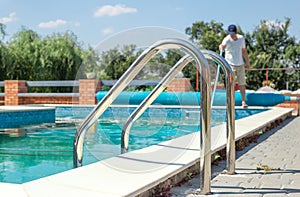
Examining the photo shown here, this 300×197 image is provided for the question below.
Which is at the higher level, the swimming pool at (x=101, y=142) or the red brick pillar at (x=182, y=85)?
the red brick pillar at (x=182, y=85)

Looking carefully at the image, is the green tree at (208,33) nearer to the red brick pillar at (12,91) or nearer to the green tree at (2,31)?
the green tree at (2,31)

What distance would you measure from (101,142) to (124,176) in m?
1.63

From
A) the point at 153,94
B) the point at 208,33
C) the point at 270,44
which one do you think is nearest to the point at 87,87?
the point at 153,94

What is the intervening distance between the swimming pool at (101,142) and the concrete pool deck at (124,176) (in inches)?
20.5

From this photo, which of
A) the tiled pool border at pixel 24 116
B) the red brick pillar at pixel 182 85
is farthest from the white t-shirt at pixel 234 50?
the tiled pool border at pixel 24 116

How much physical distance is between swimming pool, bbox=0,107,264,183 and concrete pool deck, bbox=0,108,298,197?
0.52m

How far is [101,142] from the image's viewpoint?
4.10m

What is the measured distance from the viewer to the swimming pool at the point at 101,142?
3.77 meters

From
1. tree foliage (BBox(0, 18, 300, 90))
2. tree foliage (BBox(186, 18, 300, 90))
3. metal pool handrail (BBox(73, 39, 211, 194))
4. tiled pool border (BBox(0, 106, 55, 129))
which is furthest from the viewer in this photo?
tree foliage (BBox(186, 18, 300, 90))

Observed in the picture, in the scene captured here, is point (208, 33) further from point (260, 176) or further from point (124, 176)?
point (124, 176)

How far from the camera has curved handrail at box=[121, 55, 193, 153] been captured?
307cm

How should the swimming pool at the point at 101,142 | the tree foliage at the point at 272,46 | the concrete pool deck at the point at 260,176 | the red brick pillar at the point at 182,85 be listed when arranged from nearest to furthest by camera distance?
the concrete pool deck at the point at 260,176 → the swimming pool at the point at 101,142 → the red brick pillar at the point at 182,85 → the tree foliage at the point at 272,46

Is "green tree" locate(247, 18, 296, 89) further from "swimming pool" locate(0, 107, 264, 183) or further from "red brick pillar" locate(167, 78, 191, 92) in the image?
"swimming pool" locate(0, 107, 264, 183)

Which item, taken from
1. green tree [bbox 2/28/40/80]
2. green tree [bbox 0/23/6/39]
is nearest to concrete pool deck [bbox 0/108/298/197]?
green tree [bbox 2/28/40/80]
